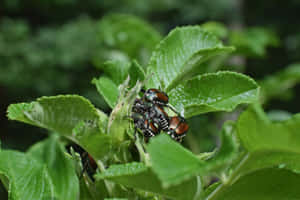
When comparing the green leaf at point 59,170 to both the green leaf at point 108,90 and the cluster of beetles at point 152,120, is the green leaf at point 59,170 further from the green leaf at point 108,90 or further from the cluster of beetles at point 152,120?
the green leaf at point 108,90

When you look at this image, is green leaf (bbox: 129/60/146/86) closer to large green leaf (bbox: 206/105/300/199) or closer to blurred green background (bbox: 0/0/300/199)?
large green leaf (bbox: 206/105/300/199)

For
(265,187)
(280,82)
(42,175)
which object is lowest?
(280,82)

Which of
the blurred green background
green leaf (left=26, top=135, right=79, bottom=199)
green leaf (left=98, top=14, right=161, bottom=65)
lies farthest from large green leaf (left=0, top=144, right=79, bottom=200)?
the blurred green background

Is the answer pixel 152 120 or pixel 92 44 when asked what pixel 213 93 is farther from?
pixel 92 44

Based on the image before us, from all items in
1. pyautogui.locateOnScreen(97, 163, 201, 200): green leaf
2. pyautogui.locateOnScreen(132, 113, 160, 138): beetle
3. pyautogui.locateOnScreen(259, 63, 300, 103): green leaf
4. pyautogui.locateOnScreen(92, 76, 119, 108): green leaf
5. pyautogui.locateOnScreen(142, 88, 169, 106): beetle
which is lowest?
pyautogui.locateOnScreen(259, 63, 300, 103): green leaf

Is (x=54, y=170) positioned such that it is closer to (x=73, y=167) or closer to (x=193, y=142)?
(x=73, y=167)

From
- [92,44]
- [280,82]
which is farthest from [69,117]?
[92,44]

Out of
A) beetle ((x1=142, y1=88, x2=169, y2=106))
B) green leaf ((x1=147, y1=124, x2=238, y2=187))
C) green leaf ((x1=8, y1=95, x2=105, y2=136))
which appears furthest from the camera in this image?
beetle ((x1=142, y1=88, x2=169, y2=106))

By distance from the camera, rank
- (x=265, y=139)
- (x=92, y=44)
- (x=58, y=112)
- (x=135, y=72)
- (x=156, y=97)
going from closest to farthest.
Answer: (x=265, y=139), (x=58, y=112), (x=156, y=97), (x=135, y=72), (x=92, y=44)
